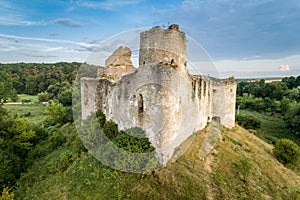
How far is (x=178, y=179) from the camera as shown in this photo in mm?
10617

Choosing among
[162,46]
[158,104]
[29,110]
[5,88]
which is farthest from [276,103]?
[29,110]

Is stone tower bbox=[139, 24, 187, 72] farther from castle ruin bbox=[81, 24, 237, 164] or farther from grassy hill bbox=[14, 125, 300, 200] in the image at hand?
grassy hill bbox=[14, 125, 300, 200]

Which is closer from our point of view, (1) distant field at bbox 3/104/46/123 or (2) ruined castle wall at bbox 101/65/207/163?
(2) ruined castle wall at bbox 101/65/207/163

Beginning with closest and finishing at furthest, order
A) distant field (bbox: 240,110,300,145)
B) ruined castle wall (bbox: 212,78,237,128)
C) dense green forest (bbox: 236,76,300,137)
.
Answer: ruined castle wall (bbox: 212,78,237,128) < distant field (bbox: 240,110,300,145) < dense green forest (bbox: 236,76,300,137)

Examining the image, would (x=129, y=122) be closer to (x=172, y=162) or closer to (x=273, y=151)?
(x=172, y=162)

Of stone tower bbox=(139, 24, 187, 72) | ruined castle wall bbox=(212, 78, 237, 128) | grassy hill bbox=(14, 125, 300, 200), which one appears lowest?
grassy hill bbox=(14, 125, 300, 200)

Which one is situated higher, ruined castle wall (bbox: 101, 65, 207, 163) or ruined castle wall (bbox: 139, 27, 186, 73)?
ruined castle wall (bbox: 139, 27, 186, 73)

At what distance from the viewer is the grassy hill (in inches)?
409

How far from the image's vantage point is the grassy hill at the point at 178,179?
34.1ft

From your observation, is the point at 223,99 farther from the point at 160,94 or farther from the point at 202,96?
the point at 160,94

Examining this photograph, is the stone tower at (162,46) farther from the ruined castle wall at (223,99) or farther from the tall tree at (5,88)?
the tall tree at (5,88)

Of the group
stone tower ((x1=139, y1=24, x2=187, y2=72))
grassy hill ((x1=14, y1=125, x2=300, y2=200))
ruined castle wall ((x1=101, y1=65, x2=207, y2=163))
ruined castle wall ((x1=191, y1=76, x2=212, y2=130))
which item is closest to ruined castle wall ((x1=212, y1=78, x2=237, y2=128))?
ruined castle wall ((x1=191, y1=76, x2=212, y2=130))

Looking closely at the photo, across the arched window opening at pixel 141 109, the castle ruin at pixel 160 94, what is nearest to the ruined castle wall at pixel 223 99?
the castle ruin at pixel 160 94

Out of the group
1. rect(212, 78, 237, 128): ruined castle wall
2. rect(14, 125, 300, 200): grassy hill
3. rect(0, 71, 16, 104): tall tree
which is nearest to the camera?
rect(14, 125, 300, 200): grassy hill
